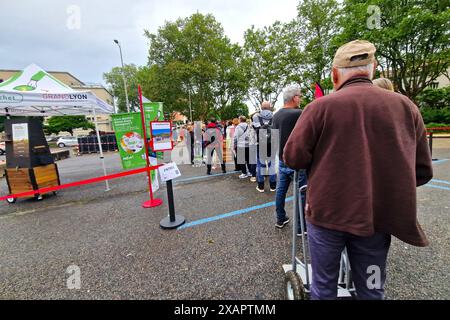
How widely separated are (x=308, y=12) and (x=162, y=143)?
77.9 feet

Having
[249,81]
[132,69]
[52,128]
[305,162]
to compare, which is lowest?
[305,162]

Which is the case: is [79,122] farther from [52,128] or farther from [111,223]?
[111,223]

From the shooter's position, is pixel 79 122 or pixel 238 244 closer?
pixel 238 244

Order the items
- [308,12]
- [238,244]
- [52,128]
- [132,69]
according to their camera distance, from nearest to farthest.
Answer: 1. [238,244]
2. [308,12]
3. [52,128]
4. [132,69]

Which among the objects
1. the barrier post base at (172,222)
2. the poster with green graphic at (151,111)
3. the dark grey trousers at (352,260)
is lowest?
the barrier post base at (172,222)

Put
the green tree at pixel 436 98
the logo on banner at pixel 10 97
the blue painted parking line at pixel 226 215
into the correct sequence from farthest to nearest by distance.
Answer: the green tree at pixel 436 98, the logo on banner at pixel 10 97, the blue painted parking line at pixel 226 215

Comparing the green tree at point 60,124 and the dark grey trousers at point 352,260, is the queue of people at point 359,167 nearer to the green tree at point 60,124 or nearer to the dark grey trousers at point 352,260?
the dark grey trousers at point 352,260

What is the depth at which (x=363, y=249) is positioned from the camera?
1184mm

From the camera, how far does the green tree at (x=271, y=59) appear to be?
21.8m

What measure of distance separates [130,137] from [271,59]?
2251 cm

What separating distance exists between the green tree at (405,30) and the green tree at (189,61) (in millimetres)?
15440

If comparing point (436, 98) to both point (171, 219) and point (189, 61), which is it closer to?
point (189, 61)

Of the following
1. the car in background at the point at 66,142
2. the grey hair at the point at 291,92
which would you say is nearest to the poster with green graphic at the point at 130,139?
the grey hair at the point at 291,92
